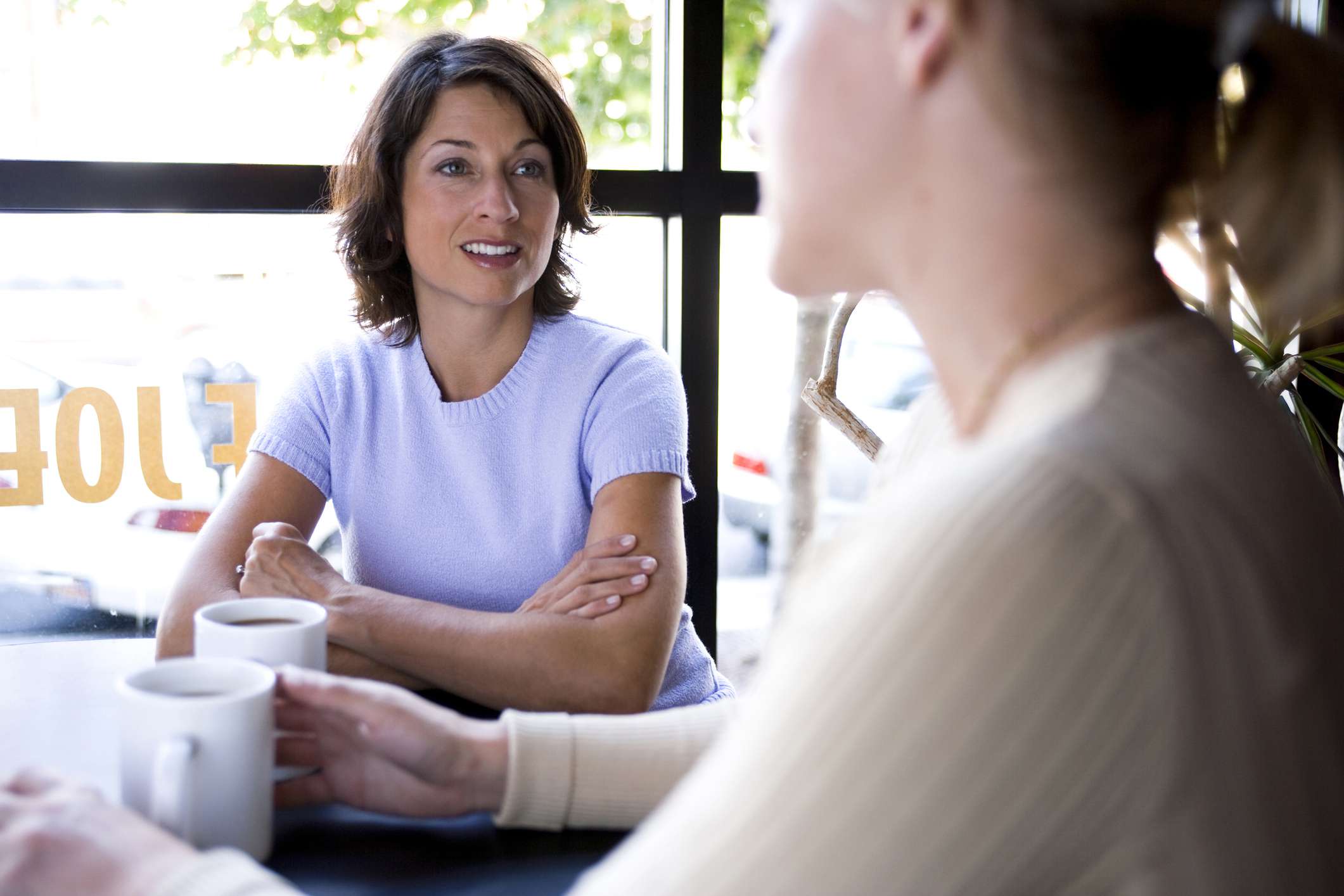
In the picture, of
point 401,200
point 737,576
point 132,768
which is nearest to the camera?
point 132,768

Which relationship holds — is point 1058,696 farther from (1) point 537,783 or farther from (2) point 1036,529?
(1) point 537,783

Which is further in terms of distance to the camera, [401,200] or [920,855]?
[401,200]

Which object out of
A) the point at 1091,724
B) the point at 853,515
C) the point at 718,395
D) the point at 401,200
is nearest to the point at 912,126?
the point at 853,515

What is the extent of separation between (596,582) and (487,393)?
456 mm

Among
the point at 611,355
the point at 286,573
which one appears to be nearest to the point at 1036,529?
the point at 286,573

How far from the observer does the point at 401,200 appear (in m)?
1.97

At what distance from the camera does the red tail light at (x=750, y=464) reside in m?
2.70

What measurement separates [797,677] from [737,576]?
7.21 feet

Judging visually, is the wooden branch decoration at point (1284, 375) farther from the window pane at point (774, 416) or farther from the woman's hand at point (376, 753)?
the woman's hand at point (376, 753)

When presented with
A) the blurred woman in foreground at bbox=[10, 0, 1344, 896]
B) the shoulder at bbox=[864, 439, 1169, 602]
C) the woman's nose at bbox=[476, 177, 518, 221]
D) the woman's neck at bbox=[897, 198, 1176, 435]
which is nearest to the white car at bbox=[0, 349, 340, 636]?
the woman's nose at bbox=[476, 177, 518, 221]

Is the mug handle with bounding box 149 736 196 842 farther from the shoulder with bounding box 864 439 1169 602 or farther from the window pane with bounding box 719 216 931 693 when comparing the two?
the window pane with bounding box 719 216 931 693

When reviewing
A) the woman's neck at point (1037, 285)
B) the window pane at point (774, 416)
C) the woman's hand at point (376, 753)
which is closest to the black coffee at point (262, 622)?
the woman's hand at point (376, 753)

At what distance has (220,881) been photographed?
72cm

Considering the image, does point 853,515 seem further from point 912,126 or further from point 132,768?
point 132,768
